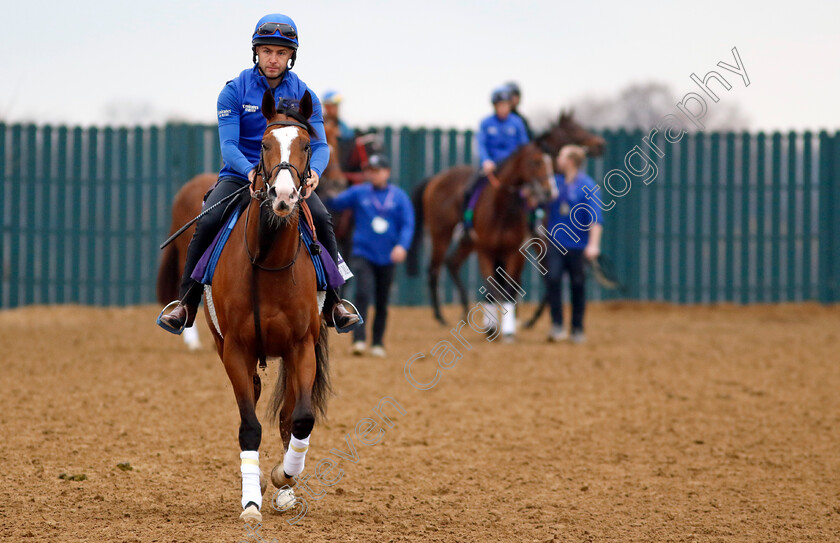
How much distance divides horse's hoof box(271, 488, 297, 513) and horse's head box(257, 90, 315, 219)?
159 centimetres

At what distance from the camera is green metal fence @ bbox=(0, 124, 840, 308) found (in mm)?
18297

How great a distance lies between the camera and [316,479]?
629 centimetres

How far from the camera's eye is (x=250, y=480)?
17.0 feet

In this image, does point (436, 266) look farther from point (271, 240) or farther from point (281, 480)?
point (271, 240)

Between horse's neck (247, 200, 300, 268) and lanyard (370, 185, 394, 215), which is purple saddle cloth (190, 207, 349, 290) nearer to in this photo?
horse's neck (247, 200, 300, 268)

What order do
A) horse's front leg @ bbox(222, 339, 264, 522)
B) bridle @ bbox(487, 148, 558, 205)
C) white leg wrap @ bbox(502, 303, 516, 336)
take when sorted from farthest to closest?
white leg wrap @ bbox(502, 303, 516, 336) < bridle @ bbox(487, 148, 558, 205) < horse's front leg @ bbox(222, 339, 264, 522)

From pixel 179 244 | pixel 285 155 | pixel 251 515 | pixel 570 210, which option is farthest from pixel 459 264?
pixel 285 155

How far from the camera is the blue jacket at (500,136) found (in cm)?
1406

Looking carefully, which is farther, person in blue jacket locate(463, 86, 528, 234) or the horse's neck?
person in blue jacket locate(463, 86, 528, 234)

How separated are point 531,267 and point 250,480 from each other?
1377 cm

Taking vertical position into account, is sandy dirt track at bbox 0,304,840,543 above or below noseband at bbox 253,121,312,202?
below

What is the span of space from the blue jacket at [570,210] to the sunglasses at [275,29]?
26.8 ft

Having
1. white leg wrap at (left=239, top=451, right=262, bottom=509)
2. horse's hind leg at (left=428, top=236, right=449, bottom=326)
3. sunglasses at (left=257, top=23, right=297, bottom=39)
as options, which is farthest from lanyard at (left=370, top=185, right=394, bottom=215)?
white leg wrap at (left=239, top=451, right=262, bottom=509)

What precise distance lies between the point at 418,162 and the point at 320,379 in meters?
13.2
